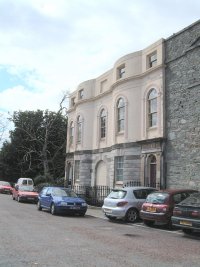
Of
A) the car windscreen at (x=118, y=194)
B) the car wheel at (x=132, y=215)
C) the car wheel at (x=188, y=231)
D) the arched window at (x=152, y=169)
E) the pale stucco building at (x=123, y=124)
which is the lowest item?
the car wheel at (x=188, y=231)

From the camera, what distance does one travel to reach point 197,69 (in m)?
21.2

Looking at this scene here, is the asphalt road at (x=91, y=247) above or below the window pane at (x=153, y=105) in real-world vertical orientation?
below

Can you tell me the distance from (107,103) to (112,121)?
8.12 ft

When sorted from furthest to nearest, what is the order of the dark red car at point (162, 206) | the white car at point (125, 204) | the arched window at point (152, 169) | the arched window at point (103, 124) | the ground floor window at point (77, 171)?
the ground floor window at point (77, 171) → the arched window at point (103, 124) → the arched window at point (152, 169) → the white car at point (125, 204) → the dark red car at point (162, 206)

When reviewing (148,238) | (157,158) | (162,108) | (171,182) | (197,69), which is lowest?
(148,238)

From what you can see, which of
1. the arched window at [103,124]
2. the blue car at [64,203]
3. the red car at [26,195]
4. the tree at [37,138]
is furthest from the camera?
the tree at [37,138]

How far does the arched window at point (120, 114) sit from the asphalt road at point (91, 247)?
14.0 m

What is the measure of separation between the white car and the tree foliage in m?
32.7

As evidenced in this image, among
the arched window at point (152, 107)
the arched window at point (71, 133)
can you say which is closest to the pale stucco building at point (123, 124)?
the arched window at point (152, 107)

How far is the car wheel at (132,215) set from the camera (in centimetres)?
1709

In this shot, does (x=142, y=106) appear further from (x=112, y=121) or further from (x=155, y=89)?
(x=112, y=121)

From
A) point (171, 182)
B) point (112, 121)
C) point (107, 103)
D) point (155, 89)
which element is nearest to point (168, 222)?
point (171, 182)

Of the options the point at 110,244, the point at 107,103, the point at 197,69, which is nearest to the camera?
the point at 110,244

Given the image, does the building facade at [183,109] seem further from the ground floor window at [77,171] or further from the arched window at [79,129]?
the ground floor window at [77,171]
